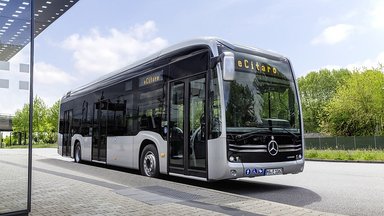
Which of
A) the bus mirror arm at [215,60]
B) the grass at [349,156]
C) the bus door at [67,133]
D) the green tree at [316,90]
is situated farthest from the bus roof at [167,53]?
the green tree at [316,90]

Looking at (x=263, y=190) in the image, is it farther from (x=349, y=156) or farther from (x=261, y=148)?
(x=349, y=156)

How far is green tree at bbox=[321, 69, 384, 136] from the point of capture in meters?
48.8

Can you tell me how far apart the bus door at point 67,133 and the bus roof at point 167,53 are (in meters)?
2.09

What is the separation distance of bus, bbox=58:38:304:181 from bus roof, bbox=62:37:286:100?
0.03 meters

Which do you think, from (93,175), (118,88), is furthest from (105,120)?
(93,175)

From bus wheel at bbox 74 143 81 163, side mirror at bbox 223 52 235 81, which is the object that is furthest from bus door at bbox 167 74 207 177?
bus wheel at bbox 74 143 81 163

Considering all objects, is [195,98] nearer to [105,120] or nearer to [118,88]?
[118,88]

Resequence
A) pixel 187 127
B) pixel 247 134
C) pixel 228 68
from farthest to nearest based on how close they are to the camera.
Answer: pixel 187 127, pixel 247 134, pixel 228 68

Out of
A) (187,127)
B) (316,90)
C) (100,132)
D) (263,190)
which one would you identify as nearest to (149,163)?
(187,127)

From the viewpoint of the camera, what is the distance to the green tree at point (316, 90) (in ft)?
220

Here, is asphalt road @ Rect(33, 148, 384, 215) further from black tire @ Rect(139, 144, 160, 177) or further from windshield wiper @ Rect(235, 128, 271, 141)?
windshield wiper @ Rect(235, 128, 271, 141)

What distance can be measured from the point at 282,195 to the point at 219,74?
3.04 m

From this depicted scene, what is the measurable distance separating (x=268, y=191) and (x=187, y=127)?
247 cm

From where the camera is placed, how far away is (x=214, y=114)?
29.2 ft
